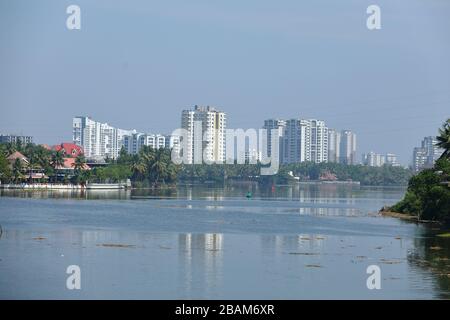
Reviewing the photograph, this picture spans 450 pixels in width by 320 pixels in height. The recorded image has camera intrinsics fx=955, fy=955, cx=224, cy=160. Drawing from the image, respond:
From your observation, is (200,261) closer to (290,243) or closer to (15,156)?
(290,243)

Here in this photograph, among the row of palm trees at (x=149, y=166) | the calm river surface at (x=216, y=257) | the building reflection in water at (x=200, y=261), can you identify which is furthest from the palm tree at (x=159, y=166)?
the building reflection in water at (x=200, y=261)

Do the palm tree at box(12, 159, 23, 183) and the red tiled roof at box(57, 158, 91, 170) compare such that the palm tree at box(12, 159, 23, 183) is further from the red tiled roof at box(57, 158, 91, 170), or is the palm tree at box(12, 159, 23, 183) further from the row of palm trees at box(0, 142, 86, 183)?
the red tiled roof at box(57, 158, 91, 170)

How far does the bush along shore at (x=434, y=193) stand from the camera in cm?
5878

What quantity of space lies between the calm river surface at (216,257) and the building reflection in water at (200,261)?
37 millimetres

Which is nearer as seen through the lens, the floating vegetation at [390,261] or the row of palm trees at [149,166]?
the floating vegetation at [390,261]

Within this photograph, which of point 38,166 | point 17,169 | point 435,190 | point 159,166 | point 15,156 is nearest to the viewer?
point 435,190

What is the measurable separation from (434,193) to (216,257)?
2585 cm

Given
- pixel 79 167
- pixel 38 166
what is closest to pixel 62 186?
pixel 38 166

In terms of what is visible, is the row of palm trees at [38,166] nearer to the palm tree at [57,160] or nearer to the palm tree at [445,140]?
the palm tree at [57,160]

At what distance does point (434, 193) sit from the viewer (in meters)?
59.3

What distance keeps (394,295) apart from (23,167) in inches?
3772
